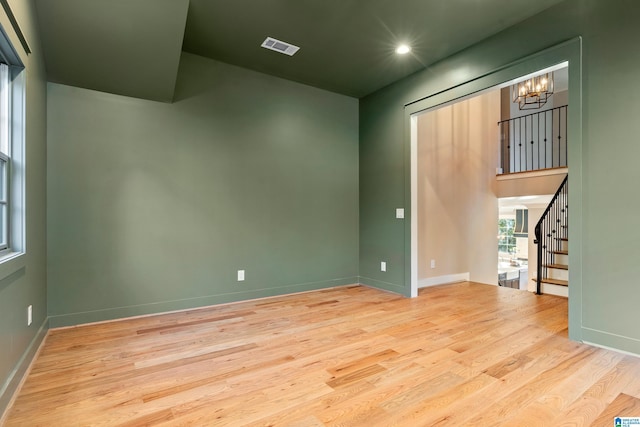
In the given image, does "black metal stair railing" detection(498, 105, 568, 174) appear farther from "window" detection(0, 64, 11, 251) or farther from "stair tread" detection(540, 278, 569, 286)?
"window" detection(0, 64, 11, 251)

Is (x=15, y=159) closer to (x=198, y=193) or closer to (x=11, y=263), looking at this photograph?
(x=11, y=263)

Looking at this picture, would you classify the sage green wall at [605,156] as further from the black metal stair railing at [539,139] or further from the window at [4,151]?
the black metal stair railing at [539,139]

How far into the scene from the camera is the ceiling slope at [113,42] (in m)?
2.38

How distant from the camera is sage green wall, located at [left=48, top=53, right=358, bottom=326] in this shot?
10.0ft

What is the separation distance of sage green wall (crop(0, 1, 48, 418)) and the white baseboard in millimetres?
4367

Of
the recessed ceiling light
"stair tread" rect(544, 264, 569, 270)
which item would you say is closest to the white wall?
"stair tread" rect(544, 264, 569, 270)

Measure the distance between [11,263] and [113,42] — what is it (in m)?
1.87

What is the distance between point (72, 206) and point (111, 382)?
1821 millimetres

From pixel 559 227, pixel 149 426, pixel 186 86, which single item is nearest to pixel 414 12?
pixel 186 86

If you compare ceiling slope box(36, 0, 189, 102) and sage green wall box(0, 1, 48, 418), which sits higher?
ceiling slope box(36, 0, 189, 102)

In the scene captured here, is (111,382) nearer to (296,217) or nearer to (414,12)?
(296,217)

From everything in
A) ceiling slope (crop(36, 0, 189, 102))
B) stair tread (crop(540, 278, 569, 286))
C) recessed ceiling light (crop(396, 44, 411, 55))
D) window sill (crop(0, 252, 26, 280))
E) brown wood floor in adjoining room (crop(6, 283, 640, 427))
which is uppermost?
recessed ceiling light (crop(396, 44, 411, 55))

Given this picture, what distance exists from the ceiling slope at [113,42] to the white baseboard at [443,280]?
13.7 feet

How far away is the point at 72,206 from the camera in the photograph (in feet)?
9.93
